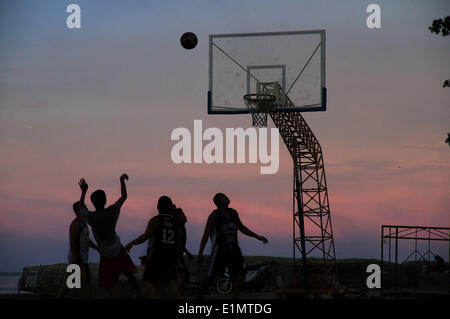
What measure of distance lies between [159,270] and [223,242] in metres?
1.29

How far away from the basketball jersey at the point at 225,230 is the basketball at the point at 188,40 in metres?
10.8

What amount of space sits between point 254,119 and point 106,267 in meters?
15.8

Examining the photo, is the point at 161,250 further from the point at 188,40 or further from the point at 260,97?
the point at 260,97

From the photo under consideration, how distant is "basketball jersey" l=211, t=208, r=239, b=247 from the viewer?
1016 centimetres

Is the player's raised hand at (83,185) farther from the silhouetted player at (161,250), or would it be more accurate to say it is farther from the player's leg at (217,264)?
the player's leg at (217,264)

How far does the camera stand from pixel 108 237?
9.33 metres

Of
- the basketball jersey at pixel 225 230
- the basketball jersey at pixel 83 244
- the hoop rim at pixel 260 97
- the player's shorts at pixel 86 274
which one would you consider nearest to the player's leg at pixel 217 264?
the basketball jersey at pixel 225 230

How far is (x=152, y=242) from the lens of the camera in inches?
368

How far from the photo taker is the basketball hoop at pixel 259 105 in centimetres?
2406

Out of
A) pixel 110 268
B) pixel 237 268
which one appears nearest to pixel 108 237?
pixel 110 268

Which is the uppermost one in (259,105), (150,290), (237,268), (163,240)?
(259,105)

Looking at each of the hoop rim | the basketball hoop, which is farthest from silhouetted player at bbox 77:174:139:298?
the basketball hoop

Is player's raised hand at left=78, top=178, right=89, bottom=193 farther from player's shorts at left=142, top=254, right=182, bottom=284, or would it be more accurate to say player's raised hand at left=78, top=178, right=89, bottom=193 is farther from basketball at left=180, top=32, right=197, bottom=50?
basketball at left=180, top=32, right=197, bottom=50
